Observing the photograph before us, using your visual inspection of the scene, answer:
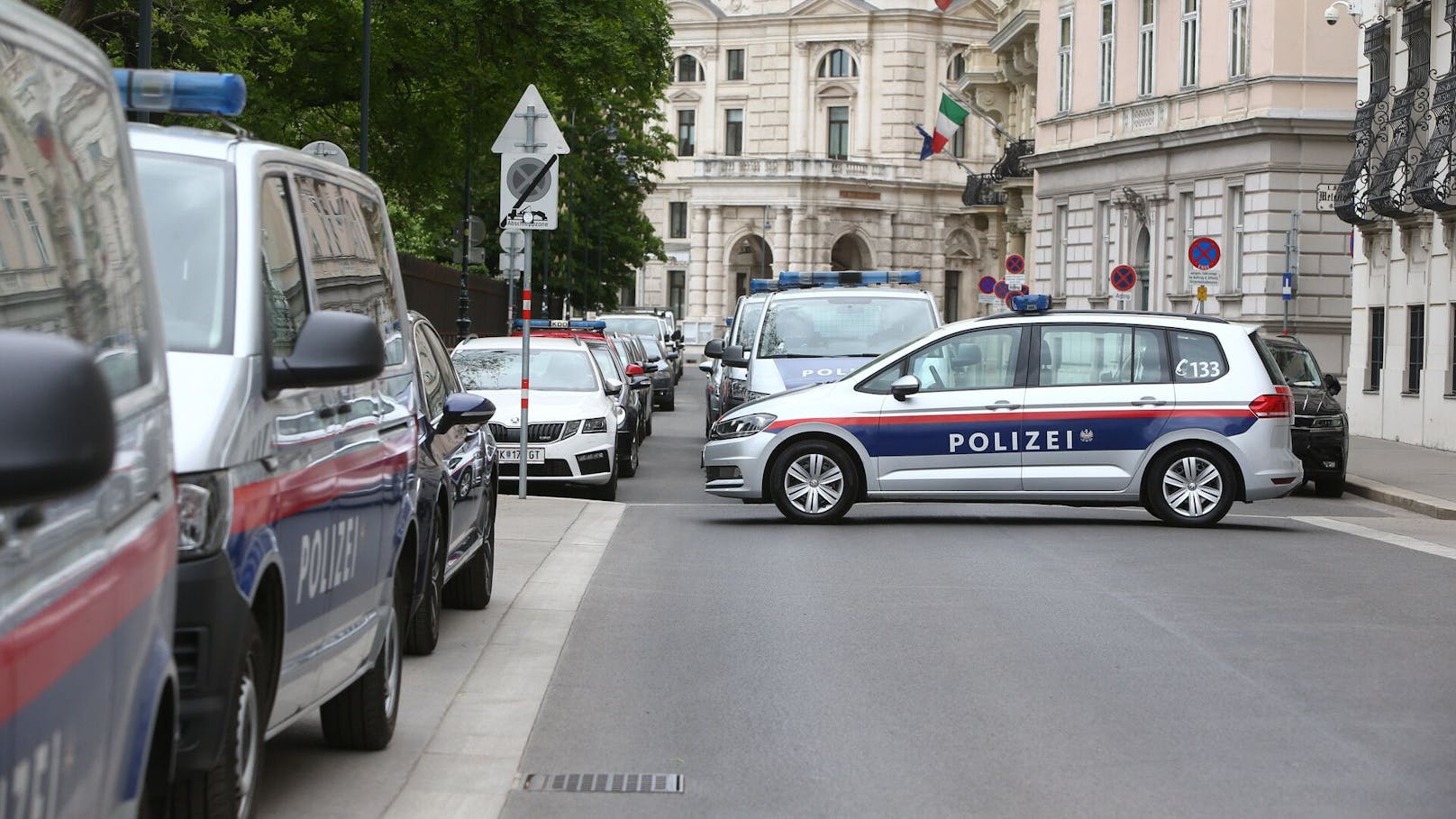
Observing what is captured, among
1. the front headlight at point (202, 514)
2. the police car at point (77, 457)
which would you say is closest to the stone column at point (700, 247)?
the front headlight at point (202, 514)

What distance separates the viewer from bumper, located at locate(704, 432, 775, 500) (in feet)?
58.0

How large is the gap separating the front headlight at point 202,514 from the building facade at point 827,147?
97235 millimetres

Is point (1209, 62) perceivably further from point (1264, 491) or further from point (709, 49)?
point (709, 49)

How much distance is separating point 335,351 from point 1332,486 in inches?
804

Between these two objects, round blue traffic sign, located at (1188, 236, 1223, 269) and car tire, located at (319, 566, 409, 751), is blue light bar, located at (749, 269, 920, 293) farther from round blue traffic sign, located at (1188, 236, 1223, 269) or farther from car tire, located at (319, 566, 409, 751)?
car tire, located at (319, 566, 409, 751)

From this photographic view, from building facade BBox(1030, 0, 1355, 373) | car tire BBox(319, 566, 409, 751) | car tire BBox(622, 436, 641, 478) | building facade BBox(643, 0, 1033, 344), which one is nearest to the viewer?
car tire BBox(319, 566, 409, 751)

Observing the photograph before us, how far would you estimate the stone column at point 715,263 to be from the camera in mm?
105438

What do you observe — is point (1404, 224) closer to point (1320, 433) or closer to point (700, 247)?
point (1320, 433)

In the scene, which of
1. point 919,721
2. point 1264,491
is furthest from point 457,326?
point 919,721

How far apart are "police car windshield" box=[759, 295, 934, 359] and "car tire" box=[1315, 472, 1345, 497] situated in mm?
4709

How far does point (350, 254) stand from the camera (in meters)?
7.18

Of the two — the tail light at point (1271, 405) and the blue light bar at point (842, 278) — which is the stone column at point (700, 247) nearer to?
the blue light bar at point (842, 278)

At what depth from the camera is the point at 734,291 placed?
107 m

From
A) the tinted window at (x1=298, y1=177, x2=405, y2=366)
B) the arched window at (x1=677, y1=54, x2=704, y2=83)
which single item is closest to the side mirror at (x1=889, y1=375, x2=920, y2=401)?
the tinted window at (x1=298, y1=177, x2=405, y2=366)
